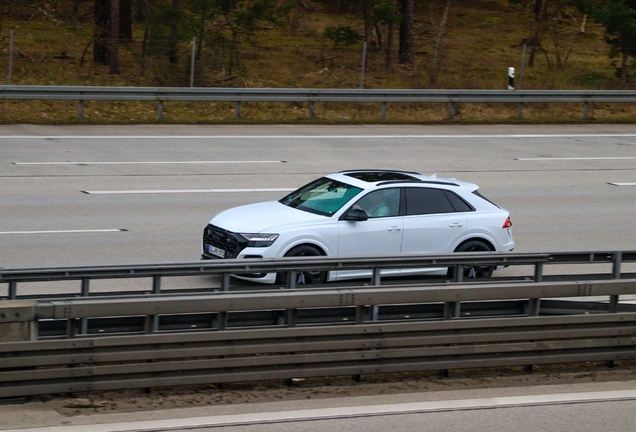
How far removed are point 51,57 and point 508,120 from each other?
15.9 metres

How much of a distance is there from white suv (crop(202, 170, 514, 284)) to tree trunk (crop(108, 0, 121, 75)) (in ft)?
57.1

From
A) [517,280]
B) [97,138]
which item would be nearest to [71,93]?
[97,138]

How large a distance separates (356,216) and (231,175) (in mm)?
7499

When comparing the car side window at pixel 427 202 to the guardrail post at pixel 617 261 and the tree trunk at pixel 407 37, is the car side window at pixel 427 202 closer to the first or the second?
the guardrail post at pixel 617 261

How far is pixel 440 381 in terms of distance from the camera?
8094 mm

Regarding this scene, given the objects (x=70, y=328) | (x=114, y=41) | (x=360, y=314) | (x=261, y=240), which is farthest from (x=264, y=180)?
(x=114, y=41)

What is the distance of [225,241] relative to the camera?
440 inches

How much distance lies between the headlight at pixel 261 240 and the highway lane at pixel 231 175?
188cm

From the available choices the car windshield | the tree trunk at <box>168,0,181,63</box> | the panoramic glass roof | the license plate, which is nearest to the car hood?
the car windshield

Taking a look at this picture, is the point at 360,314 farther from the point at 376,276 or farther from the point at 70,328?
the point at 70,328

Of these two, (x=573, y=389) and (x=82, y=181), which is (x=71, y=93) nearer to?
(x=82, y=181)

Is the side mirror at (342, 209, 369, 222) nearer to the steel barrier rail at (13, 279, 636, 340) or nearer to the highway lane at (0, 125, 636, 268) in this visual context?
the highway lane at (0, 125, 636, 268)

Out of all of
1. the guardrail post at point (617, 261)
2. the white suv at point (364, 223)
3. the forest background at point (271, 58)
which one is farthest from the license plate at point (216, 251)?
the forest background at point (271, 58)

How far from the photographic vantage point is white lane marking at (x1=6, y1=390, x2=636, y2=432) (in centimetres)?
665
